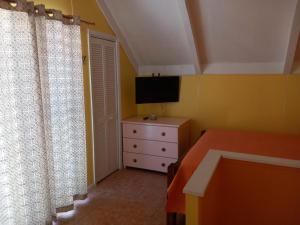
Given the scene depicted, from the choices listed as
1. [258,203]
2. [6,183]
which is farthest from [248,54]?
[6,183]

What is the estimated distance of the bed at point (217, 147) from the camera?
7.16 feet

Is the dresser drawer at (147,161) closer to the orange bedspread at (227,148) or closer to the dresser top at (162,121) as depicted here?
the dresser top at (162,121)

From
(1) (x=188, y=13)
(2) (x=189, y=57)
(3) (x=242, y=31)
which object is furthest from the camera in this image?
(2) (x=189, y=57)

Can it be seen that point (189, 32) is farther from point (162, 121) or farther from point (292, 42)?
point (162, 121)

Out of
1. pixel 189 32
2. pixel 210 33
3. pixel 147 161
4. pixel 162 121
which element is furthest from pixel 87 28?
pixel 147 161

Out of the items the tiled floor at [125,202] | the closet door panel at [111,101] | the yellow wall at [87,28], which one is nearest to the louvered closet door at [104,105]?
the closet door panel at [111,101]

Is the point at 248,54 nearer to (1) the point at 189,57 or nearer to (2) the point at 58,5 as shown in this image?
(1) the point at 189,57

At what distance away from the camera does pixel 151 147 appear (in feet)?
12.2

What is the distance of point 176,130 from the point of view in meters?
3.52

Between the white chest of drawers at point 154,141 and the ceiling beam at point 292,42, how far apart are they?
1513 mm

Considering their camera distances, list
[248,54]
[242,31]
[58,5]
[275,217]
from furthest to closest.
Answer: [248,54] → [242,31] → [58,5] → [275,217]

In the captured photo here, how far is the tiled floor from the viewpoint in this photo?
260 centimetres

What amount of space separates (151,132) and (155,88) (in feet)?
2.25

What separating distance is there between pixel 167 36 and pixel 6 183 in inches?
101
